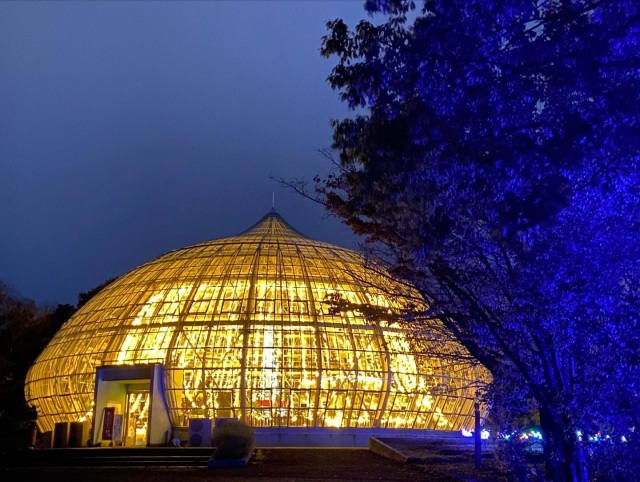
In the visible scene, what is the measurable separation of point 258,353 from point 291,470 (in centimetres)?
996

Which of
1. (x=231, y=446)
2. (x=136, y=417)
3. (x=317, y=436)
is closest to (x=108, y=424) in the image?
(x=136, y=417)

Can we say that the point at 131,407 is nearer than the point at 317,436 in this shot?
No

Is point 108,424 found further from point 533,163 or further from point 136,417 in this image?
point 533,163

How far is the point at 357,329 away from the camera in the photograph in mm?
31047

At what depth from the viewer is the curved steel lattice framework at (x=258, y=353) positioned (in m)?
28.8

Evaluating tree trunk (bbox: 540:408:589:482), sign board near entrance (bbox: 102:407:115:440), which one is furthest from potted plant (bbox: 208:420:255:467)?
tree trunk (bbox: 540:408:589:482)

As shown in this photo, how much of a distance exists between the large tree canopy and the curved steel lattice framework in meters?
13.6

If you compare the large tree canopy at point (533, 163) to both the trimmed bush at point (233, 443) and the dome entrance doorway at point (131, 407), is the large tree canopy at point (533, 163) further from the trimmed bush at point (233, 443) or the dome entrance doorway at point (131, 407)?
the dome entrance doorway at point (131, 407)

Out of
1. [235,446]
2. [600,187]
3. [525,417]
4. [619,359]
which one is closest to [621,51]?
[600,187]

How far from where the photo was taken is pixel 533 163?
10.2 metres

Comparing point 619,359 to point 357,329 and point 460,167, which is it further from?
point 357,329

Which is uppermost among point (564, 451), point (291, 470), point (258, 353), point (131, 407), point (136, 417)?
point (258, 353)

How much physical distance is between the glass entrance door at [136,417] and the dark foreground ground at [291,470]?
578 centimetres

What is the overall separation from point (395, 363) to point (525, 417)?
14.3 m
